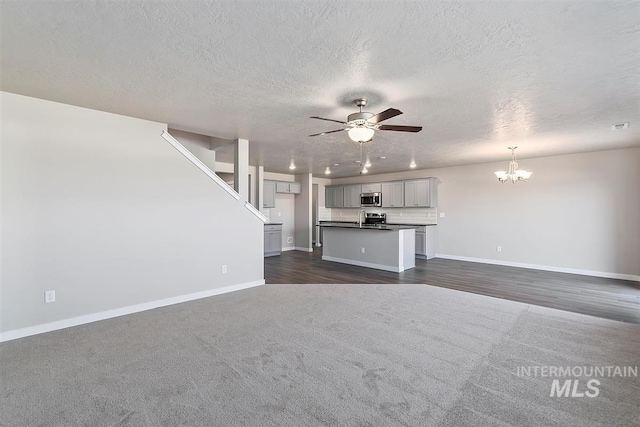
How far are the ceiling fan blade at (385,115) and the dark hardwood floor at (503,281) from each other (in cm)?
312

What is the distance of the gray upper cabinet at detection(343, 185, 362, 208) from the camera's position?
9.27 m

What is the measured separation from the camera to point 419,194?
783 cm

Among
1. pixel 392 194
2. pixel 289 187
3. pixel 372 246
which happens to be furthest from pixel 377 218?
pixel 289 187

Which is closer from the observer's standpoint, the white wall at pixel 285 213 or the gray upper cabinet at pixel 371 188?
the gray upper cabinet at pixel 371 188

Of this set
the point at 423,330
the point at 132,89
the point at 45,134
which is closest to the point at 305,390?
the point at 423,330

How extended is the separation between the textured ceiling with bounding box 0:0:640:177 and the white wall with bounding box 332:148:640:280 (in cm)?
191

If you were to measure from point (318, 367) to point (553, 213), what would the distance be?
20.2 feet

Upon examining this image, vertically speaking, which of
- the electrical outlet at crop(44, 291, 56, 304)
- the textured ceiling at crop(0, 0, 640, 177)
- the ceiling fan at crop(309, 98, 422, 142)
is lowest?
the electrical outlet at crop(44, 291, 56, 304)

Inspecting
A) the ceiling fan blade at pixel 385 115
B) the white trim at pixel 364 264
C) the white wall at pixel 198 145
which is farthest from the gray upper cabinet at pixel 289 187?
the ceiling fan blade at pixel 385 115

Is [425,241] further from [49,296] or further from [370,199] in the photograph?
[49,296]

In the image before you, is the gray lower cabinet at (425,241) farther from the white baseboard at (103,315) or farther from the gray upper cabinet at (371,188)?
the white baseboard at (103,315)

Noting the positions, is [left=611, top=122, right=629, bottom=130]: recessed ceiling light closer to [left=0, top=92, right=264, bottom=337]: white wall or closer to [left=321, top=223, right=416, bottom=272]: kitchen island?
[left=321, top=223, right=416, bottom=272]: kitchen island

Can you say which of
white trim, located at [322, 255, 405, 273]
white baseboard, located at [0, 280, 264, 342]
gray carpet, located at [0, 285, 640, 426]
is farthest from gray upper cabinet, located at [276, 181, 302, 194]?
A: gray carpet, located at [0, 285, 640, 426]

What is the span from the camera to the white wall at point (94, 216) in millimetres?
2932
